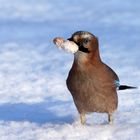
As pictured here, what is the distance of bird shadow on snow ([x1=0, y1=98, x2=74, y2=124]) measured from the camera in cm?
680

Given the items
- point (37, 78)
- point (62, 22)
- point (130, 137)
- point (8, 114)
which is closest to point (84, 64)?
point (130, 137)

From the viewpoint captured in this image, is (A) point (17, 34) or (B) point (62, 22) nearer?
(A) point (17, 34)

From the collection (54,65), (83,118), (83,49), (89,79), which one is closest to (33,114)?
(83,118)

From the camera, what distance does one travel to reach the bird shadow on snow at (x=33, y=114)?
268 inches

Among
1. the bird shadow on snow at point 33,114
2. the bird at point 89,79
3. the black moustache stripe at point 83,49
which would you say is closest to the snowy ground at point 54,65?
the bird shadow on snow at point 33,114

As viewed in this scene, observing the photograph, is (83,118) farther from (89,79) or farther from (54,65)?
(54,65)

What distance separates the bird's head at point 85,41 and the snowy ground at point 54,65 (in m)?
0.65

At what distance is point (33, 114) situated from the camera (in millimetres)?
7082

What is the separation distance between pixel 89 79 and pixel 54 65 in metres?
3.56

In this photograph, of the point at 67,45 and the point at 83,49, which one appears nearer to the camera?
the point at 67,45

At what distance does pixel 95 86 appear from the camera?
6.21m

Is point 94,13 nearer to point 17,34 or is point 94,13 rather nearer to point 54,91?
point 17,34

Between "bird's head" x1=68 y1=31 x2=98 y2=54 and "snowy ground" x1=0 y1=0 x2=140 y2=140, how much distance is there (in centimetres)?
65

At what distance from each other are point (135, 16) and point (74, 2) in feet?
7.36
